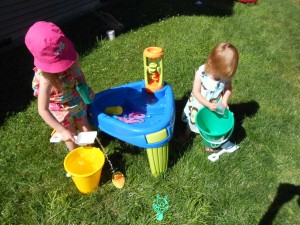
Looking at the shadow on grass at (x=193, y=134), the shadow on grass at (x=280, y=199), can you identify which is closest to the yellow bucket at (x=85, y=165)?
the shadow on grass at (x=193, y=134)

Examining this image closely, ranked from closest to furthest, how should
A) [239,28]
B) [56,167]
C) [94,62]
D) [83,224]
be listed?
[83,224] < [56,167] < [94,62] < [239,28]

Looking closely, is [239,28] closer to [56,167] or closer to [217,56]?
[217,56]

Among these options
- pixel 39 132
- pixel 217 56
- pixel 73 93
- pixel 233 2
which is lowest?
pixel 233 2

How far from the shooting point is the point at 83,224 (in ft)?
8.04

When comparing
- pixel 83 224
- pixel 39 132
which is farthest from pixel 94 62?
pixel 83 224

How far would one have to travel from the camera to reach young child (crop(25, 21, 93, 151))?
215 cm

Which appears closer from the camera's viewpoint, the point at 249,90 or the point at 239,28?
the point at 249,90

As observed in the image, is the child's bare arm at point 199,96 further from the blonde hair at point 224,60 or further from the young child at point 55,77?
the young child at point 55,77

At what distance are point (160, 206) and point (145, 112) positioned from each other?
0.98 m

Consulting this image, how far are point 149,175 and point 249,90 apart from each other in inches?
78.1

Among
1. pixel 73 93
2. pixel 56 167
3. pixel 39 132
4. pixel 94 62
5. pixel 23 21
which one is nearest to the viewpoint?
pixel 73 93

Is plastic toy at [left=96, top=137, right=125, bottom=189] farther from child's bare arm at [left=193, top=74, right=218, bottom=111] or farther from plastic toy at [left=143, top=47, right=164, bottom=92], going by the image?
child's bare arm at [left=193, top=74, right=218, bottom=111]

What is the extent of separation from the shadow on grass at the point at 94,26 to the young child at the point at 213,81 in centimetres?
200

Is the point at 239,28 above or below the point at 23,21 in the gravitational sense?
below
